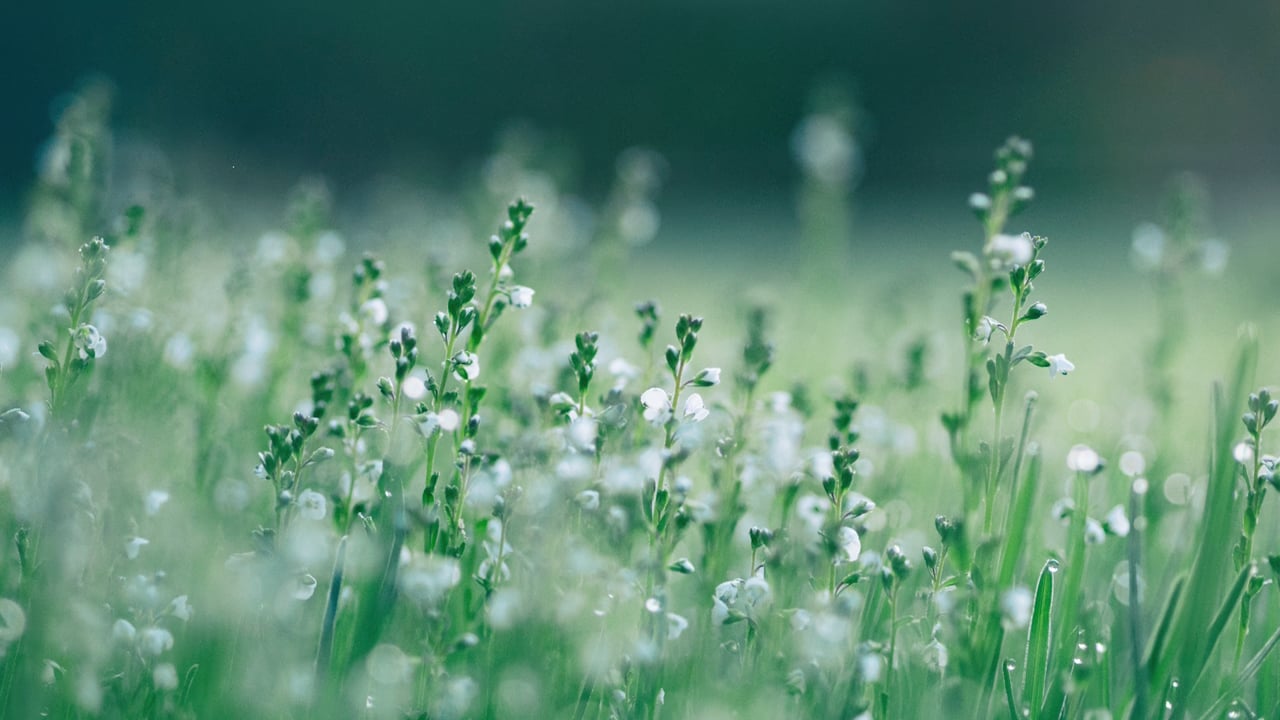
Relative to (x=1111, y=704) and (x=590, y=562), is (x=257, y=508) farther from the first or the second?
(x=1111, y=704)

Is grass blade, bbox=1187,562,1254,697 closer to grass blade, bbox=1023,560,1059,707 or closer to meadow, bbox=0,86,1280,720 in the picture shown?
meadow, bbox=0,86,1280,720

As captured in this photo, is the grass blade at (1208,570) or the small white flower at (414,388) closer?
the grass blade at (1208,570)

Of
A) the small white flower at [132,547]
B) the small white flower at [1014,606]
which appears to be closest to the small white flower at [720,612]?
the small white flower at [1014,606]

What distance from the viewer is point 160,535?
300cm

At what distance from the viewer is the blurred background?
18.5m

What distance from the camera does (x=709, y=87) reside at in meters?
22.2

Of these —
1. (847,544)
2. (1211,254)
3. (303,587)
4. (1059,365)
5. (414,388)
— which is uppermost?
(1211,254)

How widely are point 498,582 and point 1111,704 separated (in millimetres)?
1351

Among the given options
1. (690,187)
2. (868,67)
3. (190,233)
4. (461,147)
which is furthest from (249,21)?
(190,233)

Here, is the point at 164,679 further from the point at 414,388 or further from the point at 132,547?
the point at 414,388

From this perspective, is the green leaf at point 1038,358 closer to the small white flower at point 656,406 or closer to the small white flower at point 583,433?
the small white flower at point 656,406

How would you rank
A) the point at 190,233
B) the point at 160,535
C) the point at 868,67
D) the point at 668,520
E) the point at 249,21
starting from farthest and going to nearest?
1. the point at 868,67
2. the point at 249,21
3. the point at 190,233
4. the point at 160,535
5. the point at 668,520

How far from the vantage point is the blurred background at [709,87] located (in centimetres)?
1850

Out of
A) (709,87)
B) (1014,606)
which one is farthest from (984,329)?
(709,87)
